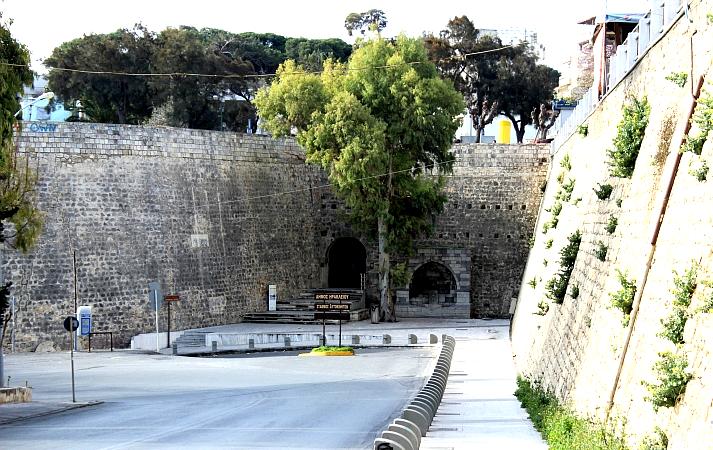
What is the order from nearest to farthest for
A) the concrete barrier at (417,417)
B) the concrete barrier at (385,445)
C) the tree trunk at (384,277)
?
1. the concrete barrier at (385,445)
2. the concrete barrier at (417,417)
3. the tree trunk at (384,277)

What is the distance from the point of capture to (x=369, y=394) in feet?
76.6

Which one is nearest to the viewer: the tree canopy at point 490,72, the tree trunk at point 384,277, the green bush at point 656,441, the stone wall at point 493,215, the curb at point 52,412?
the green bush at point 656,441

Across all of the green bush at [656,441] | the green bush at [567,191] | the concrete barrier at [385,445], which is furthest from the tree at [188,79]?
the green bush at [656,441]

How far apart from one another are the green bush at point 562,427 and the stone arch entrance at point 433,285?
2412 centimetres

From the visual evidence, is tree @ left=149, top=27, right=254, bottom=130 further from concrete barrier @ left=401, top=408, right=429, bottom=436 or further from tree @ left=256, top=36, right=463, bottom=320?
concrete barrier @ left=401, top=408, right=429, bottom=436

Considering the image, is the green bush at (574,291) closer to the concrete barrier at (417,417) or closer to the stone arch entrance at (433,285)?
the concrete barrier at (417,417)

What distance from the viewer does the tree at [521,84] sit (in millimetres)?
58531

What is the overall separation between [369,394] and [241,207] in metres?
18.3

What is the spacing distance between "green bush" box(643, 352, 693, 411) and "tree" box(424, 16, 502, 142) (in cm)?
4965

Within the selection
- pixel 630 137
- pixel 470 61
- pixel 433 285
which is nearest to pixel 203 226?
pixel 433 285

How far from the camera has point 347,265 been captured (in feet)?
159

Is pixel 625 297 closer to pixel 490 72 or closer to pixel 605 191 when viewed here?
pixel 605 191

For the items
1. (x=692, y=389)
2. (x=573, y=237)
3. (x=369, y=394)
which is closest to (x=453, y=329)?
(x=369, y=394)


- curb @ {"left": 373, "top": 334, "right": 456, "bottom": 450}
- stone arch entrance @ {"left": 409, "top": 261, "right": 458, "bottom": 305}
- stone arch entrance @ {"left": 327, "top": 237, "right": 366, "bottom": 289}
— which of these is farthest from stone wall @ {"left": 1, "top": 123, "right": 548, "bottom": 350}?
curb @ {"left": 373, "top": 334, "right": 456, "bottom": 450}
